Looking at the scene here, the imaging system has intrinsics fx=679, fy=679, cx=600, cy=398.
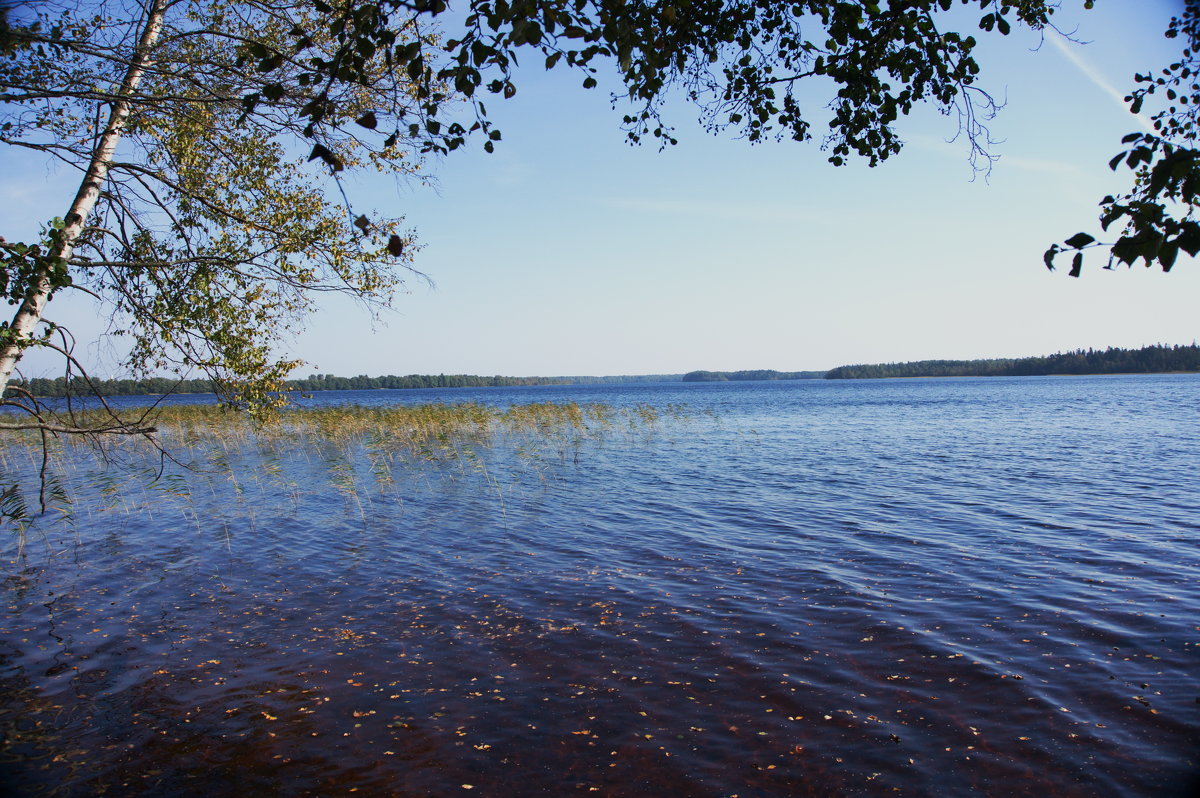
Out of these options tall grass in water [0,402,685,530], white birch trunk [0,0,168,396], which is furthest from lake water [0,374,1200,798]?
white birch trunk [0,0,168,396]

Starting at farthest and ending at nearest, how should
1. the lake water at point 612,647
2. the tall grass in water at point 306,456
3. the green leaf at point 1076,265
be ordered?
the tall grass in water at point 306,456 → the lake water at point 612,647 → the green leaf at point 1076,265

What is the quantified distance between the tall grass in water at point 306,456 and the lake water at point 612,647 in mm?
1154

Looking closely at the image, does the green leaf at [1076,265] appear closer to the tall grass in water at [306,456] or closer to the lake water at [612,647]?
the lake water at [612,647]

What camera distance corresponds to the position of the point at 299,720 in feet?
22.4

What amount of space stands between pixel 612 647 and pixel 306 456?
79.2 ft

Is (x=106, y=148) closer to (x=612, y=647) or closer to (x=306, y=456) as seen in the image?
(x=612, y=647)

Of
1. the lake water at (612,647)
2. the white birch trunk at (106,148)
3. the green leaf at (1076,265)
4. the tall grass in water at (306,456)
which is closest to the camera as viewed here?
the green leaf at (1076,265)

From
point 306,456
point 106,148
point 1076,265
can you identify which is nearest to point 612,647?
point 1076,265

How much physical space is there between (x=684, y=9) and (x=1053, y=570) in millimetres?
10801

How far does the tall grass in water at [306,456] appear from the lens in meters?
19.5

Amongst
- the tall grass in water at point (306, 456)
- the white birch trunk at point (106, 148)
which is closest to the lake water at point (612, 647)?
the tall grass in water at point (306, 456)

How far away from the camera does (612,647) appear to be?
28.5 feet

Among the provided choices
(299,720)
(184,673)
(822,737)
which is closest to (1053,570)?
(822,737)

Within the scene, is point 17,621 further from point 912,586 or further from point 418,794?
point 912,586
